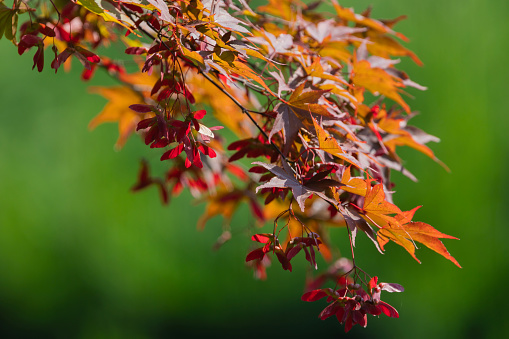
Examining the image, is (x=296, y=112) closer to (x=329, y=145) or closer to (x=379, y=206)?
(x=329, y=145)

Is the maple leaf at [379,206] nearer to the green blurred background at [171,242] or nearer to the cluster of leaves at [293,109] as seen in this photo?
the cluster of leaves at [293,109]

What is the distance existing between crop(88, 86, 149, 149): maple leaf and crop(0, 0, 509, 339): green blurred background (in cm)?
223

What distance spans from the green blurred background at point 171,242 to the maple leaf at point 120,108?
2230 millimetres

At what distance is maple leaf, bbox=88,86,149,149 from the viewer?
1436mm

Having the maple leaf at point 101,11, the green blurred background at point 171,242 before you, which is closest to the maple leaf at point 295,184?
the maple leaf at point 101,11

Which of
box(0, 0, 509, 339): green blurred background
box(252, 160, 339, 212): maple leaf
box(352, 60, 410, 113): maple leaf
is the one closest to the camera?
box(252, 160, 339, 212): maple leaf

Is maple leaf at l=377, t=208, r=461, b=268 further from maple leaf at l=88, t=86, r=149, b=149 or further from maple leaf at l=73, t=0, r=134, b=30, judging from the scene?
maple leaf at l=88, t=86, r=149, b=149

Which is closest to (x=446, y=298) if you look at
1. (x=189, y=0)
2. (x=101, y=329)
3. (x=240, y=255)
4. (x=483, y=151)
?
(x=483, y=151)

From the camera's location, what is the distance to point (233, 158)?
83 centimetres

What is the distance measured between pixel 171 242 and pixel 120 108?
255 cm

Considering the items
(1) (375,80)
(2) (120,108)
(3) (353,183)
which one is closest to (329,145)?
(3) (353,183)

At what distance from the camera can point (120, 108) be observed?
149 centimetres

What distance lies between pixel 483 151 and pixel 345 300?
12.6 ft

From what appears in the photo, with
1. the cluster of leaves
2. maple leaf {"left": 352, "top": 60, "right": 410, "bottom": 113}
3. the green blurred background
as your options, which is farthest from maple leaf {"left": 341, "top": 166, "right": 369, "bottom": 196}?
the green blurred background
